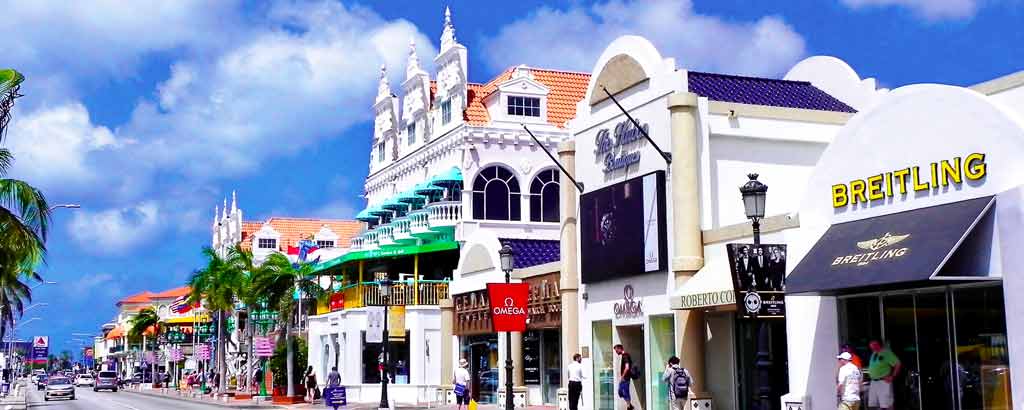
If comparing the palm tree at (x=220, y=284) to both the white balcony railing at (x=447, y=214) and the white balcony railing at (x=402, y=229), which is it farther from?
the white balcony railing at (x=447, y=214)

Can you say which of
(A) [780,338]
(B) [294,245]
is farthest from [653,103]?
(B) [294,245]

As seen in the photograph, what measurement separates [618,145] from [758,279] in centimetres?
1039

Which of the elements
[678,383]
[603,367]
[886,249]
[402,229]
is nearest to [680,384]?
[678,383]

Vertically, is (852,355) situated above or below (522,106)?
below

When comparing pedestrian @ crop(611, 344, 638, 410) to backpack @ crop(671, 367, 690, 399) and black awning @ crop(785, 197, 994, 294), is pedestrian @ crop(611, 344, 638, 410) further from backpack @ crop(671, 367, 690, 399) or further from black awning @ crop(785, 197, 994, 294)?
black awning @ crop(785, 197, 994, 294)

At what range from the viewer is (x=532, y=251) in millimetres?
39250

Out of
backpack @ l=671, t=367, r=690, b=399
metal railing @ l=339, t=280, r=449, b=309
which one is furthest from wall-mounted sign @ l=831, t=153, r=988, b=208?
metal railing @ l=339, t=280, r=449, b=309

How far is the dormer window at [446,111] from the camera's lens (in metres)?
49.4

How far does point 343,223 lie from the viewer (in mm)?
85750

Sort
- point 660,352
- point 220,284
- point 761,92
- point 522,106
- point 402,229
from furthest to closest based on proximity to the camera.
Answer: point 220,284 → point 402,229 → point 522,106 → point 761,92 → point 660,352

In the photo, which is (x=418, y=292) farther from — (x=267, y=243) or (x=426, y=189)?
(x=267, y=243)

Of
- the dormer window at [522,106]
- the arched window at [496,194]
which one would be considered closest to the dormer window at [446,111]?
the dormer window at [522,106]

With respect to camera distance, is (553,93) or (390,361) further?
(553,93)

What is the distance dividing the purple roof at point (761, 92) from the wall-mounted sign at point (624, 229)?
2735 mm
